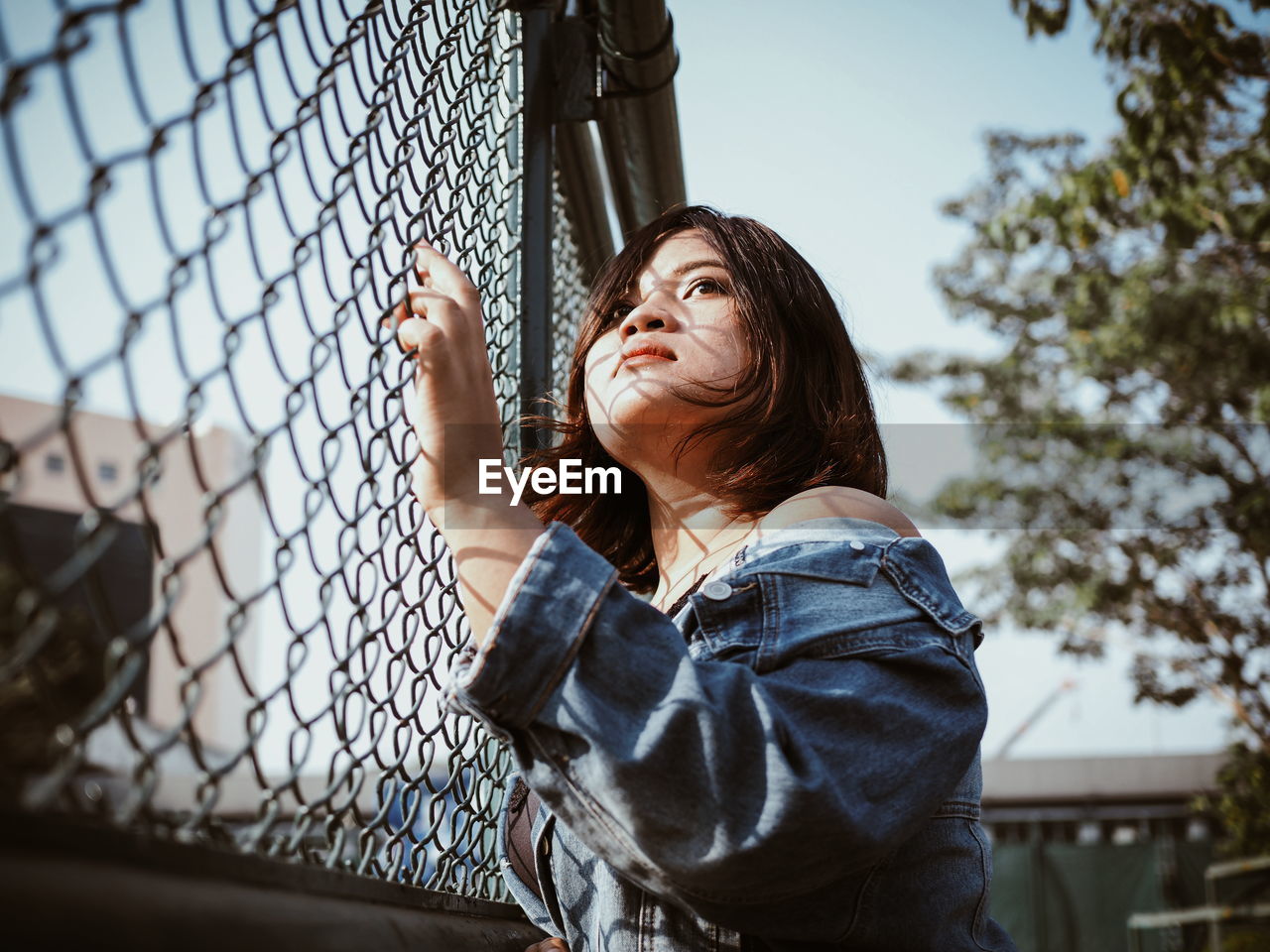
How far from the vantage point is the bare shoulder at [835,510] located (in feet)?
4.27

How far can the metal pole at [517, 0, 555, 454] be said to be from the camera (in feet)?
5.88

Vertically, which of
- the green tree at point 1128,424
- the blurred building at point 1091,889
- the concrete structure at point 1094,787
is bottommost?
the concrete structure at point 1094,787

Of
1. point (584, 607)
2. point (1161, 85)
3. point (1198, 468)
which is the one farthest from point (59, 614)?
point (1198, 468)

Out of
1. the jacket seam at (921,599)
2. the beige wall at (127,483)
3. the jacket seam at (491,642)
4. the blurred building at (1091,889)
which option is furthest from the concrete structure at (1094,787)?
the beige wall at (127,483)

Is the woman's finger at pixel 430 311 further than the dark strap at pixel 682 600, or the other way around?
the dark strap at pixel 682 600

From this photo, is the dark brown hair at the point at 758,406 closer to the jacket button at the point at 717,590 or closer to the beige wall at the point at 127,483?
the jacket button at the point at 717,590

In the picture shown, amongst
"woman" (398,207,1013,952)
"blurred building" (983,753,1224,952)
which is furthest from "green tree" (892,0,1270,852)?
"woman" (398,207,1013,952)

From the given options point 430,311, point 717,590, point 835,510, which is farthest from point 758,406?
point 430,311

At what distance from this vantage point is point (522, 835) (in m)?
1.49

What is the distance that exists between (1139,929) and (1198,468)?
23.8 feet

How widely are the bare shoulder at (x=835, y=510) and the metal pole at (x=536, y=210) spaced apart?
555 millimetres

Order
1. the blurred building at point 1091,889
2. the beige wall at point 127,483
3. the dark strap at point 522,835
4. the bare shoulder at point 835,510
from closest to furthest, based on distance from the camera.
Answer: the beige wall at point 127,483 → the bare shoulder at point 835,510 → the dark strap at point 522,835 → the blurred building at point 1091,889

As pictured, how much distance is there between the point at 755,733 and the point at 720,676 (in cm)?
6

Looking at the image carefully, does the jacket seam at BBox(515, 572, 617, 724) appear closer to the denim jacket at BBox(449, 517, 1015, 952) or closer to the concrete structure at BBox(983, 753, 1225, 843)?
the denim jacket at BBox(449, 517, 1015, 952)
